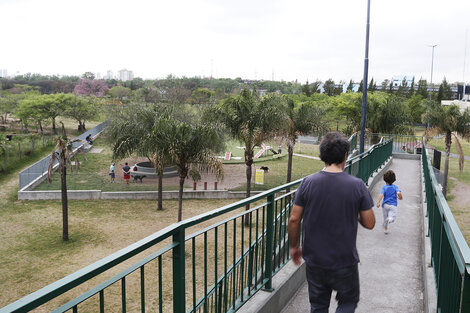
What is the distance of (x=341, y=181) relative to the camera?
2811mm

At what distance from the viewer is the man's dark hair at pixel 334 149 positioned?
2955mm

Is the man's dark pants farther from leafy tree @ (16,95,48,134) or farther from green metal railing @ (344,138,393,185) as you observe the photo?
leafy tree @ (16,95,48,134)

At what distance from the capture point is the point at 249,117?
18406 mm

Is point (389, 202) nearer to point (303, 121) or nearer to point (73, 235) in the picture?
Answer: point (73, 235)

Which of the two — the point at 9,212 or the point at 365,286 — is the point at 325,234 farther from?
the point at 9,212

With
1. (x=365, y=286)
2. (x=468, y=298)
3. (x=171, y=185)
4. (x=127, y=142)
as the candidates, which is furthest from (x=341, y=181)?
(x=171, y=185)

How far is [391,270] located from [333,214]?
3.48m

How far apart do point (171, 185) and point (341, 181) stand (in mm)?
23403

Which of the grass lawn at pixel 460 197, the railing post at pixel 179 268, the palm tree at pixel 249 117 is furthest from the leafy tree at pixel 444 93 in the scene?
the railing post at pixel 179 268

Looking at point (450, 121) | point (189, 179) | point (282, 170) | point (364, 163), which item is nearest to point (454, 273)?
point (364, 163)

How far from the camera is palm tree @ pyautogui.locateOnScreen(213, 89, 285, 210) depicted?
59.9ft

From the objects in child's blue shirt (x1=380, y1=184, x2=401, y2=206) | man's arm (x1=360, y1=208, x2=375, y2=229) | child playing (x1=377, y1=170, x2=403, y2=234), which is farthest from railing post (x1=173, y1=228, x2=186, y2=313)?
child's blue shirt (x1=380, y1=184, x2=401, y2=206)

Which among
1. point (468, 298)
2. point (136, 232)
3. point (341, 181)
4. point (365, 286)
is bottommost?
point (136, 232)

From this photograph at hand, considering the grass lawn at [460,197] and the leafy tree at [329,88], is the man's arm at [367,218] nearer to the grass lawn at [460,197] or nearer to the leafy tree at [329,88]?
the grass lawn at [460,197]
